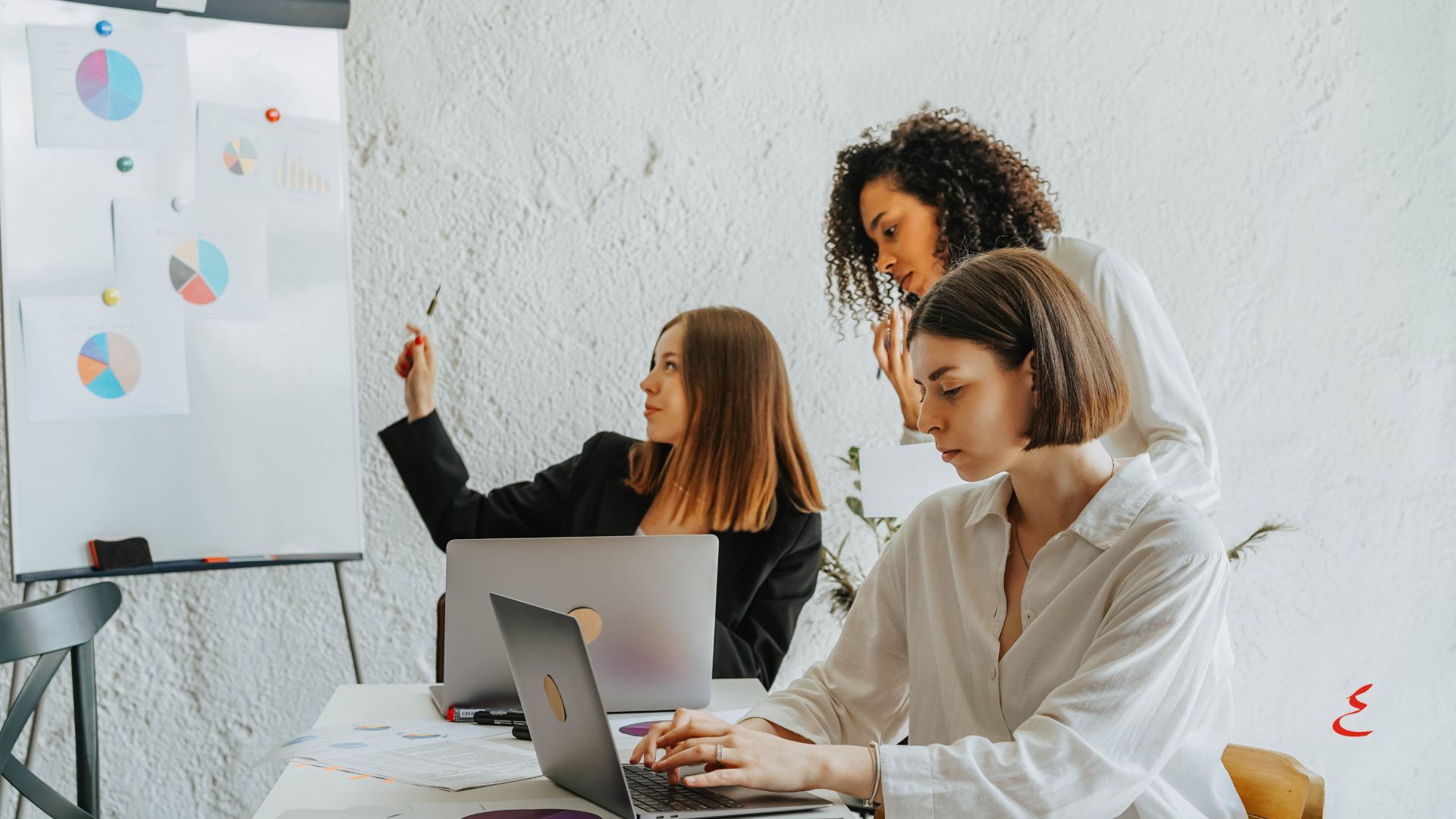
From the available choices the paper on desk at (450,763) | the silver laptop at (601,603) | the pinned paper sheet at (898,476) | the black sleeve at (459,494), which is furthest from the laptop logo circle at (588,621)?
the pinned paper sheet at (898,476)

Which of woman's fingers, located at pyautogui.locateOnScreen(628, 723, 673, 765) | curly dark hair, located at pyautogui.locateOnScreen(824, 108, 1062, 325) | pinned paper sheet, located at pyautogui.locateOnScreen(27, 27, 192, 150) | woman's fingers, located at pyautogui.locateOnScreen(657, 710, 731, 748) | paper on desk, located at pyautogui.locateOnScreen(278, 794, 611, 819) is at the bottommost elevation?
paper on desk, located at pyautogui.locateOnScreen(278, 794, 611, 819)

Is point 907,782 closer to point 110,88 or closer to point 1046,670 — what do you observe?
point 1046,670

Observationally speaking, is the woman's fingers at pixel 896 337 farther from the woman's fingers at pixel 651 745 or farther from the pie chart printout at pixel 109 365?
the pie chart printout at pixel 109 365

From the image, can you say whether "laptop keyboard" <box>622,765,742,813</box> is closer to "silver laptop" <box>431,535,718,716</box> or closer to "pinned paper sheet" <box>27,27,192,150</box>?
"silver laptop" <box>431,535,718,716</box>

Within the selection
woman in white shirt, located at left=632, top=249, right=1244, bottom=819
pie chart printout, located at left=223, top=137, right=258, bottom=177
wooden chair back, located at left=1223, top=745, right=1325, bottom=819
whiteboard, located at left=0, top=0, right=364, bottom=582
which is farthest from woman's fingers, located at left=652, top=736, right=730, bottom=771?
pie chart printout, located at left=223, top=137, right=258, bottom=177

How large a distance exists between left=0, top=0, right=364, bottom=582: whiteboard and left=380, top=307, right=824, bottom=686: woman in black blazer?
0.62 ft

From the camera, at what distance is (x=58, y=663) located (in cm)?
150

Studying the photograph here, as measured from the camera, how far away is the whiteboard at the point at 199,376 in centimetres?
206

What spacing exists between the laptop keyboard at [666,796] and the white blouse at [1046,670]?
156 mm

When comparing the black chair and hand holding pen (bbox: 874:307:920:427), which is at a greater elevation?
hand holding pen (bbox: 874:307:920:427)

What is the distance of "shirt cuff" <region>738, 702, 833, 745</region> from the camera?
1246 millimetres

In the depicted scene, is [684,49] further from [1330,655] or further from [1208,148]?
[1330,655]

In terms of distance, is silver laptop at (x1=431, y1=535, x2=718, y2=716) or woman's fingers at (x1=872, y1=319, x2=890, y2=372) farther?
woman's fingers at (x1=872, y1=319, x2=890, y2=372)

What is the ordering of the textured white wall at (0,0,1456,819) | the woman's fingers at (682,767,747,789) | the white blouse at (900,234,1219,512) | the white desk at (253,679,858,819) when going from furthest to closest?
the textured white wall at (0,0,1456,819) → the white blouse at (900,234,1219,512) → the white desk at (253,679,858,819) → the woman's fingers at (682,767,747,789)
